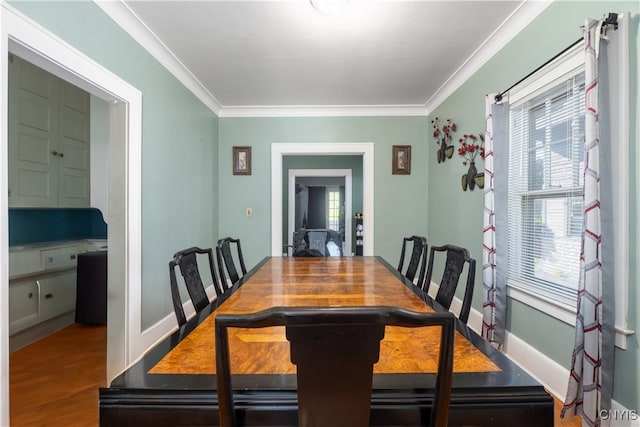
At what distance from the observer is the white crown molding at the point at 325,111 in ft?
13.0

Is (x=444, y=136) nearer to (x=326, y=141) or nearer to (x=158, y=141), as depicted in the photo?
(x=326, y=141)

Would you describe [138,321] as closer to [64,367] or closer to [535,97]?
[64,367]

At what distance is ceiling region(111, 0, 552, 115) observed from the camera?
203 centimetres

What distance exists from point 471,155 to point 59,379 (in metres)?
3.64

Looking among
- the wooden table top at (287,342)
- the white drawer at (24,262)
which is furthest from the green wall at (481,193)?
the white drawer at (24,262)

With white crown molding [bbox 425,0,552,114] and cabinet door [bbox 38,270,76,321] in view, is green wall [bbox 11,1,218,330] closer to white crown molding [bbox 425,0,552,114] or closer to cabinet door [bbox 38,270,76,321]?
cabinet door [bbox 38,270,76,321]

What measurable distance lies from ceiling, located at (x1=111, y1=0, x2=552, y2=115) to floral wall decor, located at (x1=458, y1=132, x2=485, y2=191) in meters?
0.71

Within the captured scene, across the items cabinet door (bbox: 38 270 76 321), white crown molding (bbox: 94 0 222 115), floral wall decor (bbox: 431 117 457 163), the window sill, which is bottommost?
cabinet door (bbox: 38 270 76 321)

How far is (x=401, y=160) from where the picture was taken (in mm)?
4043

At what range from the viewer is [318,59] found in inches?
106

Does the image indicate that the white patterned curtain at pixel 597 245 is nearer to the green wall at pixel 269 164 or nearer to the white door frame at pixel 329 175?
the green wall at pixel 269 164

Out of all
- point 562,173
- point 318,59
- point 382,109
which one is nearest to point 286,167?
point 382,109

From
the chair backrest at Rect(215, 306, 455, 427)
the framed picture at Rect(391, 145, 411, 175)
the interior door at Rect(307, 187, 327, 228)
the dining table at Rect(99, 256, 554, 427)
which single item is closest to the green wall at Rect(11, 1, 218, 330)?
the dining table at Rect(99, 256, 554, 427)

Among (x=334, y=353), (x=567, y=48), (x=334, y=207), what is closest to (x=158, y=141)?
(x=334, y=353)
